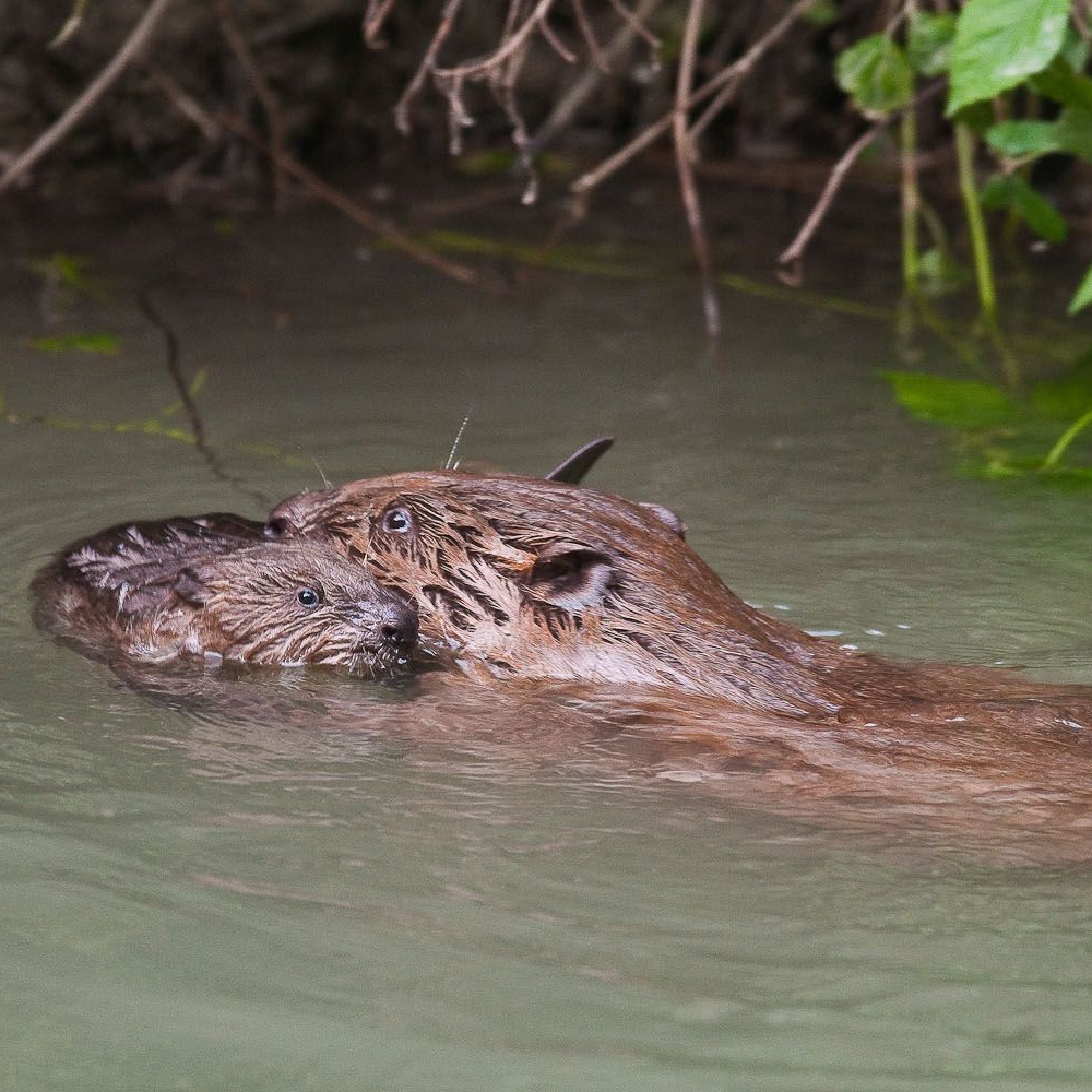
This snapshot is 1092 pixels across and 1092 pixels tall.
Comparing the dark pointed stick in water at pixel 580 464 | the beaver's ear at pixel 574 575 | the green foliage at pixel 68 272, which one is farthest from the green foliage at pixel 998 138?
the green foliage at pixel 68 272

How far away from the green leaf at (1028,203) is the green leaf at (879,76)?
39cm

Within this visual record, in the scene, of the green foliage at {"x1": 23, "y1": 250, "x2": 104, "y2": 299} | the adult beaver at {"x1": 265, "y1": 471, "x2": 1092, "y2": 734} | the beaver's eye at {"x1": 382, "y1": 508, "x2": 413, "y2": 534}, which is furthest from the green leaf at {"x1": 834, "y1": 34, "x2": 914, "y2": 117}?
the green foliage at {"x1": 23, "y1": 250, "x2": 104, "y2": 299}

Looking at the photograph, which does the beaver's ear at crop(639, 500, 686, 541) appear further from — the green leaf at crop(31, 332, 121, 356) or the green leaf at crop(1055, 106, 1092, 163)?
the green leaf at crop(31, 332, 121, 356)

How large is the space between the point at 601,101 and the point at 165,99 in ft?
7.56

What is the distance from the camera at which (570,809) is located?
3127 mm

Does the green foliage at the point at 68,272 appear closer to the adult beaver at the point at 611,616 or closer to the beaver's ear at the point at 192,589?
the beaver's ear at the point at 192,589

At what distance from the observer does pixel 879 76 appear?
17.1ft

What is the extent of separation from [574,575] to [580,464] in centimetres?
41

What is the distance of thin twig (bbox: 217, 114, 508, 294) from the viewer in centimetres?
645

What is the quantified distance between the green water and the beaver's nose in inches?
4.0

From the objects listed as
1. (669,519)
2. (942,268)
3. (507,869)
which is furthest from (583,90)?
(507,869)

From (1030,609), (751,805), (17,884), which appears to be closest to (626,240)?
(1030,609)

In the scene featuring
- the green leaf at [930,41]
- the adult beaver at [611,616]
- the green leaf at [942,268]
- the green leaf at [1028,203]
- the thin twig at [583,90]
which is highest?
the green leaf at [930,41]

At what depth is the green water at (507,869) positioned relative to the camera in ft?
7.66
